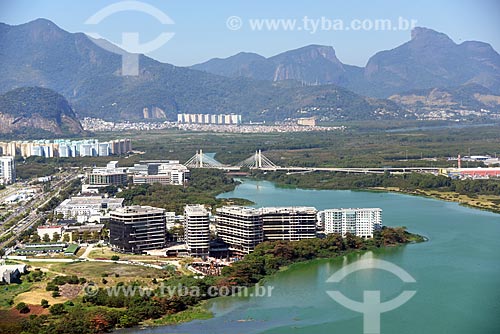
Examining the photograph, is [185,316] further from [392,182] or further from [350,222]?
[392,182]

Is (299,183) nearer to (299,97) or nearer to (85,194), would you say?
(85,194)

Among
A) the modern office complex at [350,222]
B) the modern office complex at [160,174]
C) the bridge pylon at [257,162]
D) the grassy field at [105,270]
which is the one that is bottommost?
the grassy field at [105,270]

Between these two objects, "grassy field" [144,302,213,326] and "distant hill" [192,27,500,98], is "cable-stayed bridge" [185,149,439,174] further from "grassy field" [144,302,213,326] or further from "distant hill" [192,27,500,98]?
"distant hill" [192,27,500,98]

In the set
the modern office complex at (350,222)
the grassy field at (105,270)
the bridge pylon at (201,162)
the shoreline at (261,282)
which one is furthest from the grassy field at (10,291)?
the bridge pylon at (201,162)

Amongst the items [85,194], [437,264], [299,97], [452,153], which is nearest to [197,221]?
[437,264]

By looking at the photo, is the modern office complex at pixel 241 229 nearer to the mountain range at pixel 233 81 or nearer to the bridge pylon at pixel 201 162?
the bridge pylon at pixel 201 162

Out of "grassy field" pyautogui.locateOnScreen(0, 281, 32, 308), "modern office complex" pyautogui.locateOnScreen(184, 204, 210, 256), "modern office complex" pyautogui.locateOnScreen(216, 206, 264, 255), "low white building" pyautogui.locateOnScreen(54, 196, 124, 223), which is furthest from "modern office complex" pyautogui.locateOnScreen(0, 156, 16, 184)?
"grassy field" pyautogui.locateOnScreen(0, 281, 32, 308)
